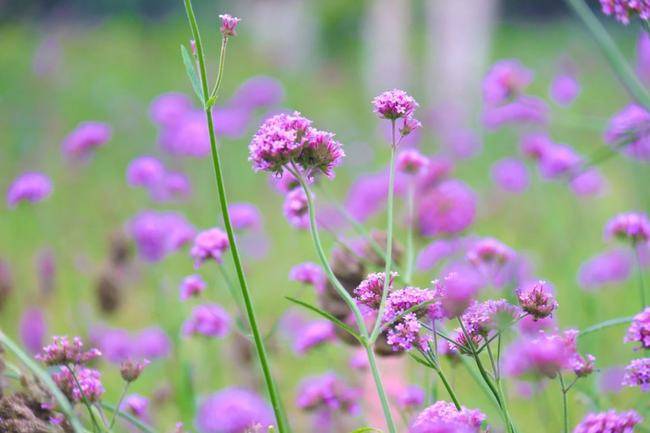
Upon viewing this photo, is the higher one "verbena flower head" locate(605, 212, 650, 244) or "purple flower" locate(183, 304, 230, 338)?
"verbena flower head" locate(605, 212, 650, 244)

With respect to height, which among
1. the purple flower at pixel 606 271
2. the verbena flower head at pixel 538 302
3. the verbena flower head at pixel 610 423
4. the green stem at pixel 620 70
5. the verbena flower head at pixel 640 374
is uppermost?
the purple flower at pixel 606 271

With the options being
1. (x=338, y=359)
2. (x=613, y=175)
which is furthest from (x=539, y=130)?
(x=338, y=359)

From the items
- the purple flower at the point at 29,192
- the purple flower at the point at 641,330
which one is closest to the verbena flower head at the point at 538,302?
the purple flower at the point at 641,330

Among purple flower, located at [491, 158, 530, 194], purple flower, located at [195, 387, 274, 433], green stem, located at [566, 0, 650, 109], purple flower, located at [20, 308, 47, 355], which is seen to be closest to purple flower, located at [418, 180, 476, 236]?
purple flower, located at [195, 387, 274, 433]

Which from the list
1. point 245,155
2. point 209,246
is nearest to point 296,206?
point 209,246

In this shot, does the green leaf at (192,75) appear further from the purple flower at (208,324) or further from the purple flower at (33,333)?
the purple flower at (33,333)

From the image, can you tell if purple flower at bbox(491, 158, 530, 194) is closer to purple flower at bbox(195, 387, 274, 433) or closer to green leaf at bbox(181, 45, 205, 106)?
purple flower at bbox(195, 387, 274, 433)
